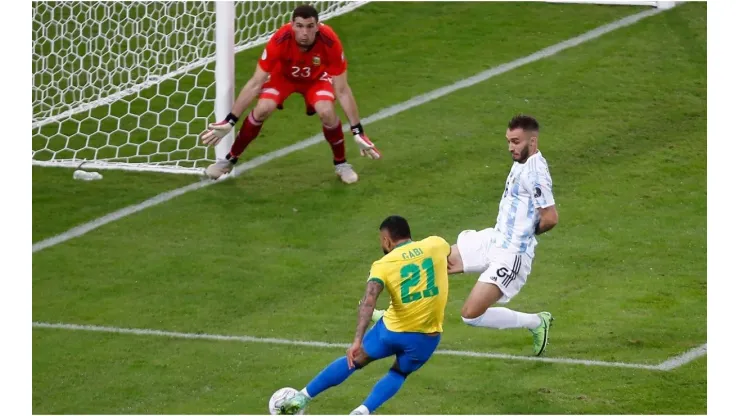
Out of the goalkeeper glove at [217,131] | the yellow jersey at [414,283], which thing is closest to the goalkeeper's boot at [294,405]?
the yellow jersey at [414,283]

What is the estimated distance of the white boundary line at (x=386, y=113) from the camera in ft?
37.4

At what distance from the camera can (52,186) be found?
12344 mm

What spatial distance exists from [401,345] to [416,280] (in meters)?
0.44

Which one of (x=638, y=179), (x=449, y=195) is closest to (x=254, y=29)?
(x=449, y=195)

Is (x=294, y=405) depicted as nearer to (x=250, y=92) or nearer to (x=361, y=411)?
(x=361, y=411)

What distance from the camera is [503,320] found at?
8.64 m

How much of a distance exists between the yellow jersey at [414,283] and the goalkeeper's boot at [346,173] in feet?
14.7

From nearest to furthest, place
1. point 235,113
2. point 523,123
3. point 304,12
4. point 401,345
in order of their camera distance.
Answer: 1. point 401,345
2. point 523,123
3. point 304,12
4. point 235,113

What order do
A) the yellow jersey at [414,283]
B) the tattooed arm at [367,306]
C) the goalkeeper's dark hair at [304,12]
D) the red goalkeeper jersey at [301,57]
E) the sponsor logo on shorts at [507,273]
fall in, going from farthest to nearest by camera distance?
the red goalkeeper jersey at [301,57], the goalkeeper's dark hair at [304,12], the sponsor logo on shorts at [507,273], the yellow jersey at [414,283], the tattooed arm at [367,306]

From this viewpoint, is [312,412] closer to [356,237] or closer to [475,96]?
[356,237]

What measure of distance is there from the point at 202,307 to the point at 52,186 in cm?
326

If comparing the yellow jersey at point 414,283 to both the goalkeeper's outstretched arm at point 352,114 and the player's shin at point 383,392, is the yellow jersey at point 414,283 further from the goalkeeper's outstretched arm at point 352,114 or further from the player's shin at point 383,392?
the goalkeeper's outstretched arm at point 352,114

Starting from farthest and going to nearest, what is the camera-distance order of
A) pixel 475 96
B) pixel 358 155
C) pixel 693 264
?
pixel 475 96 < pixel 358 155 < pixel 693 264

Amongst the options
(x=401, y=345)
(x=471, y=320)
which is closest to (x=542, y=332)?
(x=471, y=320)
